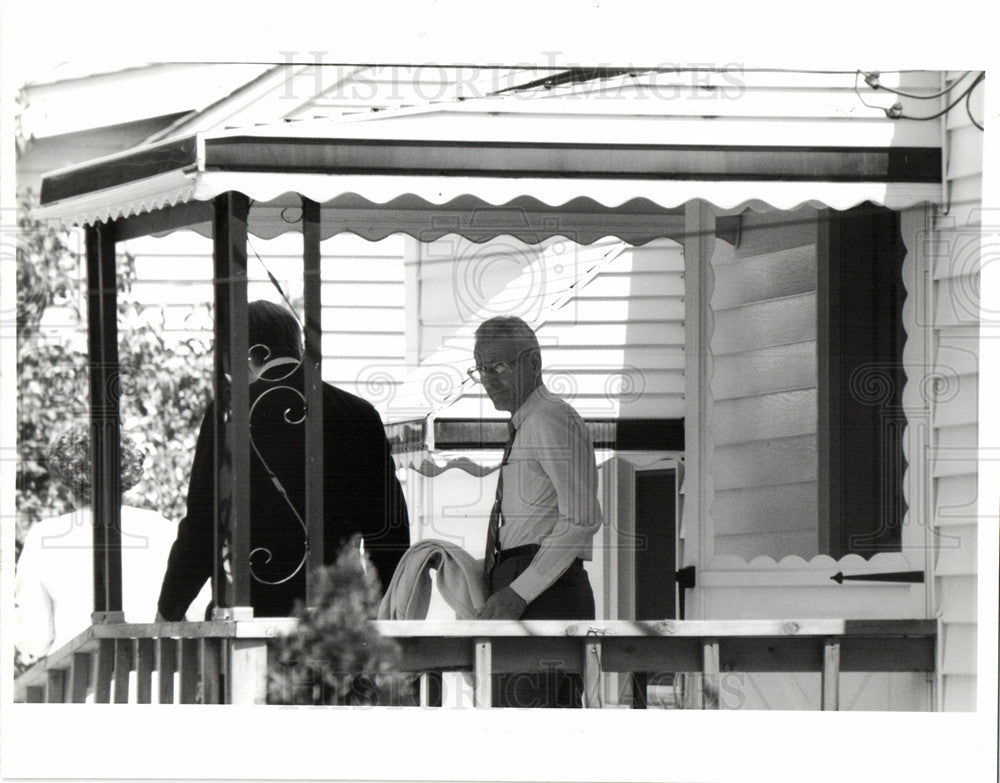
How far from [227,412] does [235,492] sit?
18 cm

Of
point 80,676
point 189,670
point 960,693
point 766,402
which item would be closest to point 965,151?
point 766,402

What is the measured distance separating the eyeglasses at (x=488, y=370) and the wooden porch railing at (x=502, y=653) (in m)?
0.56

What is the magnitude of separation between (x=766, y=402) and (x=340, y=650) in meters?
1.17

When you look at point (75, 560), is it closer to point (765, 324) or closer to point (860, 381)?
point (765, 324)

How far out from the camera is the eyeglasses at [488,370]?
3.50 metres

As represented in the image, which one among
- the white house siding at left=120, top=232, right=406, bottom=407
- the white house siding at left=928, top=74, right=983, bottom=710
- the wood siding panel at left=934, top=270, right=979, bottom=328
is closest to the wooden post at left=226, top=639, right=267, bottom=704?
the white house siding at left=120, top=232, right=406, bottom=407

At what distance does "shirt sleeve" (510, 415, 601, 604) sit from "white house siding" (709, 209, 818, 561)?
343mm

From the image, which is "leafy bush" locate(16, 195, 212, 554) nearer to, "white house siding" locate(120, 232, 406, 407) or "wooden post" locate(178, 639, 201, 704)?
"white house siding" locate(120, 232, 406, 407)

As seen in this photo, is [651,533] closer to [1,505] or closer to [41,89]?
[1,505]

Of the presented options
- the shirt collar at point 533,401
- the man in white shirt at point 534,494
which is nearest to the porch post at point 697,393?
the man in white shirt at point 534,494

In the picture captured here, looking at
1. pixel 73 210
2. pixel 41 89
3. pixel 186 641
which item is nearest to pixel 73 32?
pixel 41 89

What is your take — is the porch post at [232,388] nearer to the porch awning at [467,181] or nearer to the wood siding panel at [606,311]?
the porch awning at [467,181]

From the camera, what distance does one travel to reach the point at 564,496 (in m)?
3.53

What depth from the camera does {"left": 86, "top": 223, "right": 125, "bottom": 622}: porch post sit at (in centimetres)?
342
